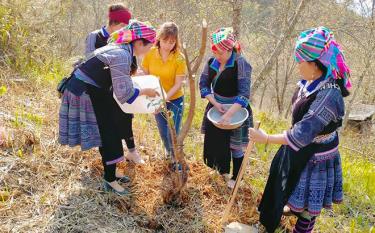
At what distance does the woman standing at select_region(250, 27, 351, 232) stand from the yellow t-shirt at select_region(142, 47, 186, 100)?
1.19m

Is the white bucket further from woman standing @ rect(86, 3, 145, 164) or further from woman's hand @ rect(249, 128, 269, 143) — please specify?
woman's hand @ rect(249, 128, 269, 143)

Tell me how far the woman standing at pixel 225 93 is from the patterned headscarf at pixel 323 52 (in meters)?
0.79

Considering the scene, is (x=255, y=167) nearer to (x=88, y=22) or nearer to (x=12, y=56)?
(x=12, y=56)

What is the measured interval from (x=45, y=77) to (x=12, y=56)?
555 millimetres

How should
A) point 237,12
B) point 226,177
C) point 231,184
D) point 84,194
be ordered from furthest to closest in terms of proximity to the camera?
point 237,12 → point 226,177 → point 231,184 → point 84,194

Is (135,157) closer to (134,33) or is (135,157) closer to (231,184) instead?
(231,184)

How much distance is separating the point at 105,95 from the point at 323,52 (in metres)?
1.57

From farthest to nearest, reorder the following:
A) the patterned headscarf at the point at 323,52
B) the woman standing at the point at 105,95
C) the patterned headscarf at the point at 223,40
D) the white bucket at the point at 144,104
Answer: the patterned headscarf at the point at 223,40, the white bucket at the point at 144,104, the woman standing at the point at 105,95, the patterned headscarf at the point at 323,52

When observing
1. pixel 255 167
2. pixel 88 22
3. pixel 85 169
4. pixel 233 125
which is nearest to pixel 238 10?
pixel 255 167

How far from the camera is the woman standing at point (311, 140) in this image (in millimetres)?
2018

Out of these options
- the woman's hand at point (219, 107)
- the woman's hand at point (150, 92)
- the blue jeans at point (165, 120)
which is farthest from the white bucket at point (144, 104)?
the blue jeans at point (165, 120)

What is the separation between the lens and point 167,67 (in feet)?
10.4

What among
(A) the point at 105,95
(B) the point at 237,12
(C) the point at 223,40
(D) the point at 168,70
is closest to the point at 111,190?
(A) the point at 105,95

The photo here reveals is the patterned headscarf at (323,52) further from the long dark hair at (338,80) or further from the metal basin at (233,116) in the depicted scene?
the metal basin at (233,116)
